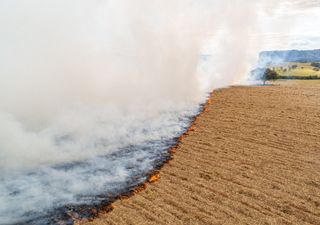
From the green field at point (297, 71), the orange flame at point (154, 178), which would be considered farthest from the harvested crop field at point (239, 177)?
Answer: the green field at point (297, 71)

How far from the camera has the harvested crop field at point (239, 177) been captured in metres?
7.59

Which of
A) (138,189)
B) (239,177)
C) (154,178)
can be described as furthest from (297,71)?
(138,189)

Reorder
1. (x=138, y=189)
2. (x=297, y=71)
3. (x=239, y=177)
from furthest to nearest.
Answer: (x=297, y=71) → (x=239, y=177) → (x=138, y=189)

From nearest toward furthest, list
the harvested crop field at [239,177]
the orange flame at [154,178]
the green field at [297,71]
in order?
the harvested crop field at [239,177], the orange flame at [154,178], the green field at [297,71]

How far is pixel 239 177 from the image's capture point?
31.1 feet

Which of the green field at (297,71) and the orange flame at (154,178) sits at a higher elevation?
the orange flame at (154,178)

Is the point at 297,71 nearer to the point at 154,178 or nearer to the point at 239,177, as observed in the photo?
the point at 239,177

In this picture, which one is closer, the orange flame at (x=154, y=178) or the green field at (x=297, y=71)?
the orange flame at (x=154, y=178)

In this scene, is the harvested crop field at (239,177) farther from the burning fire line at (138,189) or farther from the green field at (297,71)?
the green field at (297,71)

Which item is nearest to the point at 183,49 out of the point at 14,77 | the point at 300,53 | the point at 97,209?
the point at 14,77

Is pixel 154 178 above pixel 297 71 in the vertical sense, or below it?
above

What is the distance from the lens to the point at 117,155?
11.4m

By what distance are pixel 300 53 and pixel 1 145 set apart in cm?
7672

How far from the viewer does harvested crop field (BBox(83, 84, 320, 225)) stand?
7586 millimetres
